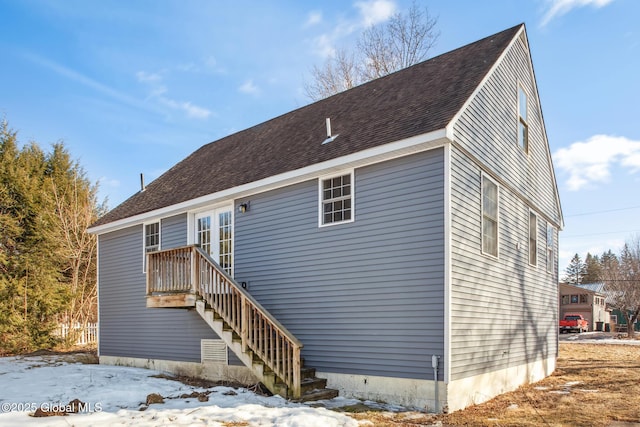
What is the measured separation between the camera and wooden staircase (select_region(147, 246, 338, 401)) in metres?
8.38

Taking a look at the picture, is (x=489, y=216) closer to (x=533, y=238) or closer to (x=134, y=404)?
(x=533, y=238)

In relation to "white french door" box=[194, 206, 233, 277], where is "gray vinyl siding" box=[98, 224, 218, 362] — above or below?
below

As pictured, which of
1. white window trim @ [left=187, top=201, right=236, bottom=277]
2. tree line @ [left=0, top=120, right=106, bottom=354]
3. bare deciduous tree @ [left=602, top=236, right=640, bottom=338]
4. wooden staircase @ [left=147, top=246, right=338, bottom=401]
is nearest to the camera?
wooden staircase @ [left=147, top=246, right=338, bottom=401]

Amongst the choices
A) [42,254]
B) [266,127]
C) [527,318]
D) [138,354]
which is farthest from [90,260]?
[527,318]

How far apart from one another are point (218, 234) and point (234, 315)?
2.92 meters

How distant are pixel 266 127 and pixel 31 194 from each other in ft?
37.0

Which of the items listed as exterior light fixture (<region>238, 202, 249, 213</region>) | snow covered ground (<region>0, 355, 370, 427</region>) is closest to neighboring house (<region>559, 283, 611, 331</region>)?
exterior light fixture (<region>238, 202, 249, 213</region>)

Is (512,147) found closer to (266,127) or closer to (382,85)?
(382,85)

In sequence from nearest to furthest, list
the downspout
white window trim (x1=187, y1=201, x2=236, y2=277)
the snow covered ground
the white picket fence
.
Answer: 1. the snow covered ground
2. the downspout
3. white window trim (x1=187, y1=201, x2=236, y2=277)
4. the white picket fence

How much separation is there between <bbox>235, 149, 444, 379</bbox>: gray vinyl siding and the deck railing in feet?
2.35

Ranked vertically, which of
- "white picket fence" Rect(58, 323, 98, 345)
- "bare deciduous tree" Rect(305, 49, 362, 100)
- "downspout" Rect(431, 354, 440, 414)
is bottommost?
"white picket fence" Rect(58, 323, 98, 345)

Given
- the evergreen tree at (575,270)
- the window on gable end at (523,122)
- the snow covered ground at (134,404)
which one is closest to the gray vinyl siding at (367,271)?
the snow covered ground at (134,404)

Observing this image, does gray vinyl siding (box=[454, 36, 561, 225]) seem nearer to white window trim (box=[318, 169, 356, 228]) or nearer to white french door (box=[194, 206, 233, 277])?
white window trim (box=[318, 169, 356, 228])

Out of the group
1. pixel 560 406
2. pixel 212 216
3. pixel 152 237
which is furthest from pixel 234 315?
pixel 560 406
